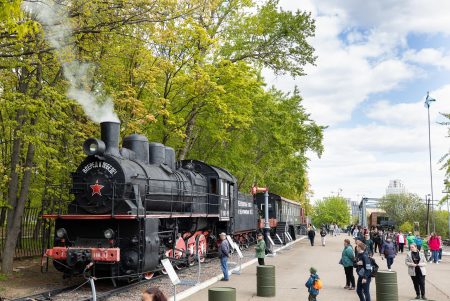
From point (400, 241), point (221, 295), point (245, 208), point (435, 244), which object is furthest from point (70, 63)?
point (400, 241)

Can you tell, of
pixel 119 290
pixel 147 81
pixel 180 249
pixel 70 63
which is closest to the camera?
pixel 119 290

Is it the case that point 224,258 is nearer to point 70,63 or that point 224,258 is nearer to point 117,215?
point 117,215

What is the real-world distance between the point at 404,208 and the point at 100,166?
79.2 metres

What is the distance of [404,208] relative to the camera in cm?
8288

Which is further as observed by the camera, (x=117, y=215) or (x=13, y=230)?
(x=13, y=230)

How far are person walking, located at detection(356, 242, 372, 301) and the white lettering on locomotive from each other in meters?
6.94

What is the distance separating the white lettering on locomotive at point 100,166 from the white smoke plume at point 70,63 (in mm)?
2262

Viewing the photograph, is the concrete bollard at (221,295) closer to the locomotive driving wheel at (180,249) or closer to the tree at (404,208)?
the locomotive driving wheel at (180,249)

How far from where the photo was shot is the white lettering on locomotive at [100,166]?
12942mm

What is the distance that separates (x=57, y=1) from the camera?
35.2 feet

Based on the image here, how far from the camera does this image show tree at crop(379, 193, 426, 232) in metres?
79.4

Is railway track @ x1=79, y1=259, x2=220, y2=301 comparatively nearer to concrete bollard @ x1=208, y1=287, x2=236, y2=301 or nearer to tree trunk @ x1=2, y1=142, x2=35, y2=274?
concrete bollard @ x1=208, y1=287, x2=236, y2=301

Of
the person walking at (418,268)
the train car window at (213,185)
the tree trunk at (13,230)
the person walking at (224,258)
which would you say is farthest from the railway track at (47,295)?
the person walking at (418,268)

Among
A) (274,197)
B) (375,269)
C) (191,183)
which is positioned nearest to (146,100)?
(191,183)
